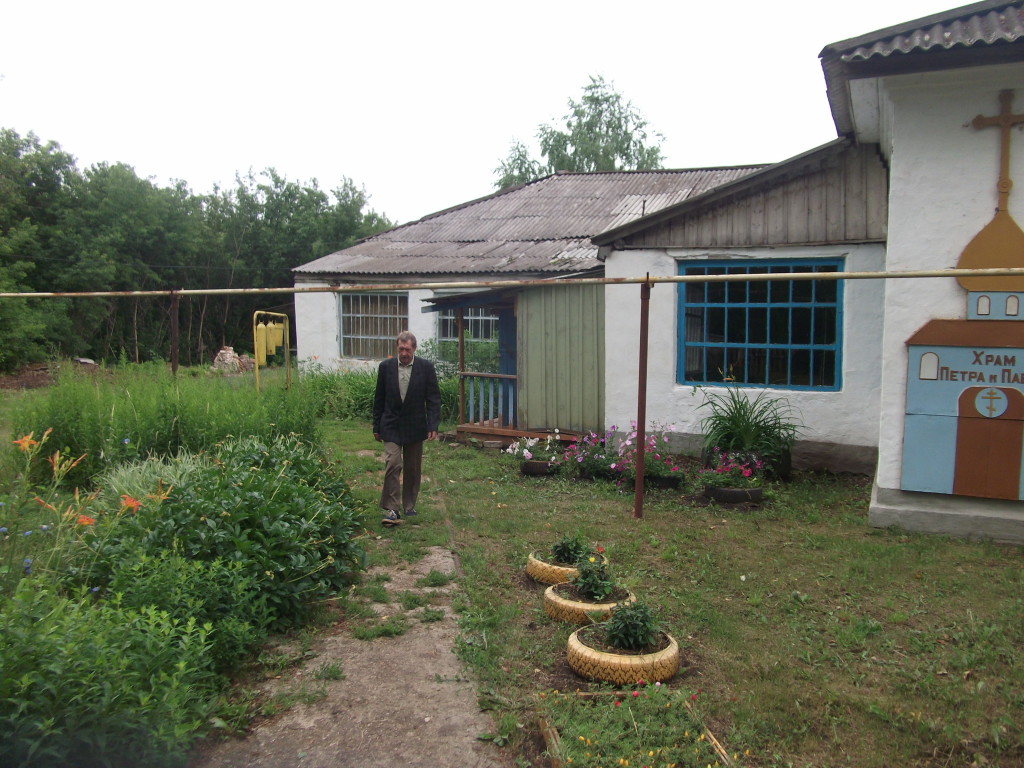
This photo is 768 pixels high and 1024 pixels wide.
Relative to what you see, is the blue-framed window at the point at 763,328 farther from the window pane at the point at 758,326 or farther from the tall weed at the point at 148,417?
the tall weed at the point at 148,417

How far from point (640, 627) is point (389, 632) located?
5.13 feet

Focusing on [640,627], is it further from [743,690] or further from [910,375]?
[910,375]

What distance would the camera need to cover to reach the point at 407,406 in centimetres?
726

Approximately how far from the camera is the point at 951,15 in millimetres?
6613

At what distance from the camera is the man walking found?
7.23 metres

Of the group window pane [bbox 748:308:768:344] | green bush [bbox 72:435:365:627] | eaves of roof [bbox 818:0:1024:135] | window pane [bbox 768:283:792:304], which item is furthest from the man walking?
window pane [bbox 768:283:792:304]

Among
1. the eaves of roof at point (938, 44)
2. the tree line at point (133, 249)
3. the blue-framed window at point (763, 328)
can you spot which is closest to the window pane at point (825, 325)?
the blue-framed window at point (763, 328)

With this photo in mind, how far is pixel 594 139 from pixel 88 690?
1510 inches

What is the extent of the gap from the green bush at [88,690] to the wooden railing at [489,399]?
8.00 metres

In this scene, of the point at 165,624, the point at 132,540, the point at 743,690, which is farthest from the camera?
the point at 132,540

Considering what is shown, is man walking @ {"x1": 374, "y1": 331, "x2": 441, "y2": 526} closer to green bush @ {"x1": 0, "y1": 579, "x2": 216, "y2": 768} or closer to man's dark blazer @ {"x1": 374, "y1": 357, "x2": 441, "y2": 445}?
man's dark blazer @ {"x1": 374, "y1": 357, "x2": 441, "y2": 445}

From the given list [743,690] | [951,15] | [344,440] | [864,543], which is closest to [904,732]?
[743,690]

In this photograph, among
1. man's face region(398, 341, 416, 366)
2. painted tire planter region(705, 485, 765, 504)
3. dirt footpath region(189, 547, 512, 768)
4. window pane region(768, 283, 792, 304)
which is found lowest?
dirt footpath region(189, 547, 512, 768)

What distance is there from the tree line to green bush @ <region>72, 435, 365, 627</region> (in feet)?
41.7
